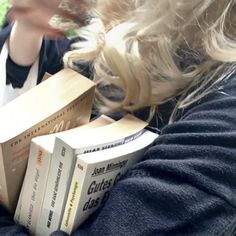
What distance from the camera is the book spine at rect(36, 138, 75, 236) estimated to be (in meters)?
0.55

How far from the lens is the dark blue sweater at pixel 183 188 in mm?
543

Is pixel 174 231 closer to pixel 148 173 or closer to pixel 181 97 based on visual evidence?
pixel 148 173

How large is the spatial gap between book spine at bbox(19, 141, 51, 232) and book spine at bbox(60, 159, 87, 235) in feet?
0.13

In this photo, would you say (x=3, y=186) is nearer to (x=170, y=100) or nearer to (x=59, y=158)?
(x=59, y=158)

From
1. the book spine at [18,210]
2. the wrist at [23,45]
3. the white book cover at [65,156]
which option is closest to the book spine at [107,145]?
the white book cover at [65,156]

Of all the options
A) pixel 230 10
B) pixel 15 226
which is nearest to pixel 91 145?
pixel 15 226

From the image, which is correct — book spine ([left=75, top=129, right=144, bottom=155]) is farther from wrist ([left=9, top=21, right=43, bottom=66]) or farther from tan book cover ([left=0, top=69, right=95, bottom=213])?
wrist ([left=9, top=21, right=43, bottom=66])

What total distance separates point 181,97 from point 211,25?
0.36 feet

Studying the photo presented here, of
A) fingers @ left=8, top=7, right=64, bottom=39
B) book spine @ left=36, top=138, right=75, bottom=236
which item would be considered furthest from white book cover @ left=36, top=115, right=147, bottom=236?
fingers @ left=8, top=7, right=64, bottom=39

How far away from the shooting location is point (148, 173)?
58cm

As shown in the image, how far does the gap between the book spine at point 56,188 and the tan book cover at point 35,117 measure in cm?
5

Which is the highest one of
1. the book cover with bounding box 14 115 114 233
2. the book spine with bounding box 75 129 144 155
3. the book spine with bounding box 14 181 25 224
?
the book spine with bounding box 75 129 144 155

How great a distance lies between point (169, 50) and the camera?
0.69m

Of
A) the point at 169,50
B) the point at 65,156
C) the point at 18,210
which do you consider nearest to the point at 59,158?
the point at 65,156
